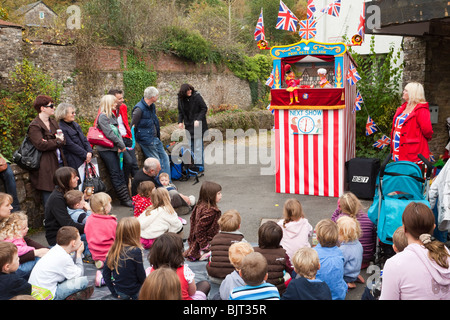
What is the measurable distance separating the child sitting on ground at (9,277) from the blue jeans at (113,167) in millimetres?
3821

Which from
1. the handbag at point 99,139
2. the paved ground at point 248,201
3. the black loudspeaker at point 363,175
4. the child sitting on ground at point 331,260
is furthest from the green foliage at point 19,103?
the child sitting on ground at point 331,260

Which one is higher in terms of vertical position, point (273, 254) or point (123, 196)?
point (273, 254)

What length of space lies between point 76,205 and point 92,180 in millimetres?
1425

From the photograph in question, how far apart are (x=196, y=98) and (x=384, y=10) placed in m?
3.97

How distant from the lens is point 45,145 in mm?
6043

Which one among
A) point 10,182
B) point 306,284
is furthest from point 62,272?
point 306,284

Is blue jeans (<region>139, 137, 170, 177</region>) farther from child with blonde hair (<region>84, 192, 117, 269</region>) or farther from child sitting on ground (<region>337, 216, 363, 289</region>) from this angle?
child sitting on ground (<region>337, 216, 363, 289</region>)

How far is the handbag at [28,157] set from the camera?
19.6 ft

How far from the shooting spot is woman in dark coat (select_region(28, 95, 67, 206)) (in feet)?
Answer: 19.8

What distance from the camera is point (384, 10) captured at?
678 centimetres

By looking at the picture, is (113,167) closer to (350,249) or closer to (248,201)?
(248,201)

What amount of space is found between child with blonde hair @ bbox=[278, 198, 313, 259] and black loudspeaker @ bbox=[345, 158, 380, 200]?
112 inches

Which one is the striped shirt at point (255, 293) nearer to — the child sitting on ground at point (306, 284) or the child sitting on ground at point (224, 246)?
the child sitting on ground at point (306, 284)

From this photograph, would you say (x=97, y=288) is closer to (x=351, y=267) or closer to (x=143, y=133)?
(x=351, y=267)
